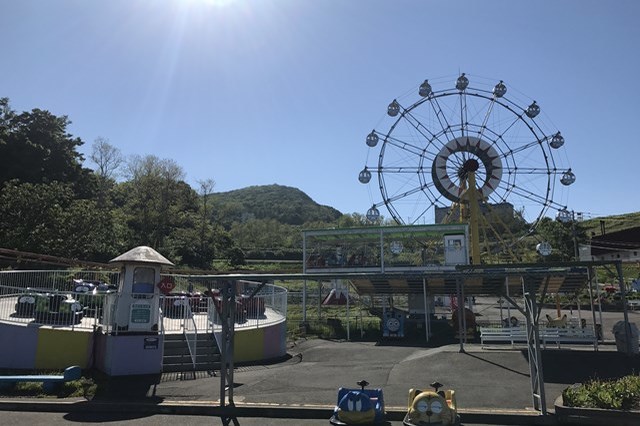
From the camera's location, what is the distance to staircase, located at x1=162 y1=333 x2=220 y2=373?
549 inches

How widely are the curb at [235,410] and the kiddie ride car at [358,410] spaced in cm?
74

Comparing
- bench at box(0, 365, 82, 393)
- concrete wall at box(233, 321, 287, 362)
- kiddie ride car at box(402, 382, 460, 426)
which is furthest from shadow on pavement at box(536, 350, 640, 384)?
bench at box(0, 365, 82, 393)

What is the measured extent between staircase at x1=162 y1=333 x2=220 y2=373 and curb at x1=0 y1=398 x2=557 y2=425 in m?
3.58

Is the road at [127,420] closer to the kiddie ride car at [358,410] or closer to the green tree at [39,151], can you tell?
the kiddie ride car at [358,410]

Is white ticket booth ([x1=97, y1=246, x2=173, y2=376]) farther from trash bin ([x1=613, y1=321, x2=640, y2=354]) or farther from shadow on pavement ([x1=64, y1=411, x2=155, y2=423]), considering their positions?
trash bin ([x1=613, y1=321, x2=640, y2=354])

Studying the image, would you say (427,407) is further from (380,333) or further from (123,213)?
(123,213)

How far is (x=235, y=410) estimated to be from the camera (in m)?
9.49

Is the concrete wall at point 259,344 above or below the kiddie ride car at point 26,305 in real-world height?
below

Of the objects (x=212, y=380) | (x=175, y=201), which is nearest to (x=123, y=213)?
(x=175, y=201)

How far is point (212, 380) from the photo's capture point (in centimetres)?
1267

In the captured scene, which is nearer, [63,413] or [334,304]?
[63,413]

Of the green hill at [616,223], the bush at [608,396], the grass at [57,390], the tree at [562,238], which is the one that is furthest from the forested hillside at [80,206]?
the green hill at [616,223]

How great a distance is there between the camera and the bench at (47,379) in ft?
35.3

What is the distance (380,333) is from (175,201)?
38.6m
